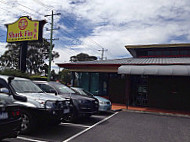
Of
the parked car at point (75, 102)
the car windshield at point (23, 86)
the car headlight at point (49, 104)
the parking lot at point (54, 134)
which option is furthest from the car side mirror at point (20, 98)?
the parked car at point (75, 102)

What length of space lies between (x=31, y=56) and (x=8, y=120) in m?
40.4

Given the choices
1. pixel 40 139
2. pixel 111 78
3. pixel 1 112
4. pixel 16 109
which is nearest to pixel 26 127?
pixel 40 139

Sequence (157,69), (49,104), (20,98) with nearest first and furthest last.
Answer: (20,98), (49,104), (157,69)

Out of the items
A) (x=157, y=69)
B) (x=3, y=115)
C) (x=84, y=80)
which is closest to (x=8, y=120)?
(x=3, y=115)

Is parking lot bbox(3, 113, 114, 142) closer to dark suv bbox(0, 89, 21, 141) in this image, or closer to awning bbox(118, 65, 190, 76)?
dark suv bbox(0, 89, 21, 141)

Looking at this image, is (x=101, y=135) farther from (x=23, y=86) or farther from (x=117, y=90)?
(x=117, y=90)

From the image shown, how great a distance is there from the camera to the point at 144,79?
16406 mm

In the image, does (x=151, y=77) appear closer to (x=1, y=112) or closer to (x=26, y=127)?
(x=26, y=127)

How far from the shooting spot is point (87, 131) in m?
6.91

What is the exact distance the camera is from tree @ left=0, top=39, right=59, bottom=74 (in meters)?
40.9

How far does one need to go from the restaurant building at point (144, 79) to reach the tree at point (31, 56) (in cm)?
2671

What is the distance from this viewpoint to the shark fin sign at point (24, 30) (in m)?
21.7

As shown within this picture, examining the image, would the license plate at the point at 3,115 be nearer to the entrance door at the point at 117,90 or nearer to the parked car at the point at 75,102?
the parked car at the point at 75,102

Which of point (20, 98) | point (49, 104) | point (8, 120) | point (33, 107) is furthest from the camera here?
point (49, 104)
